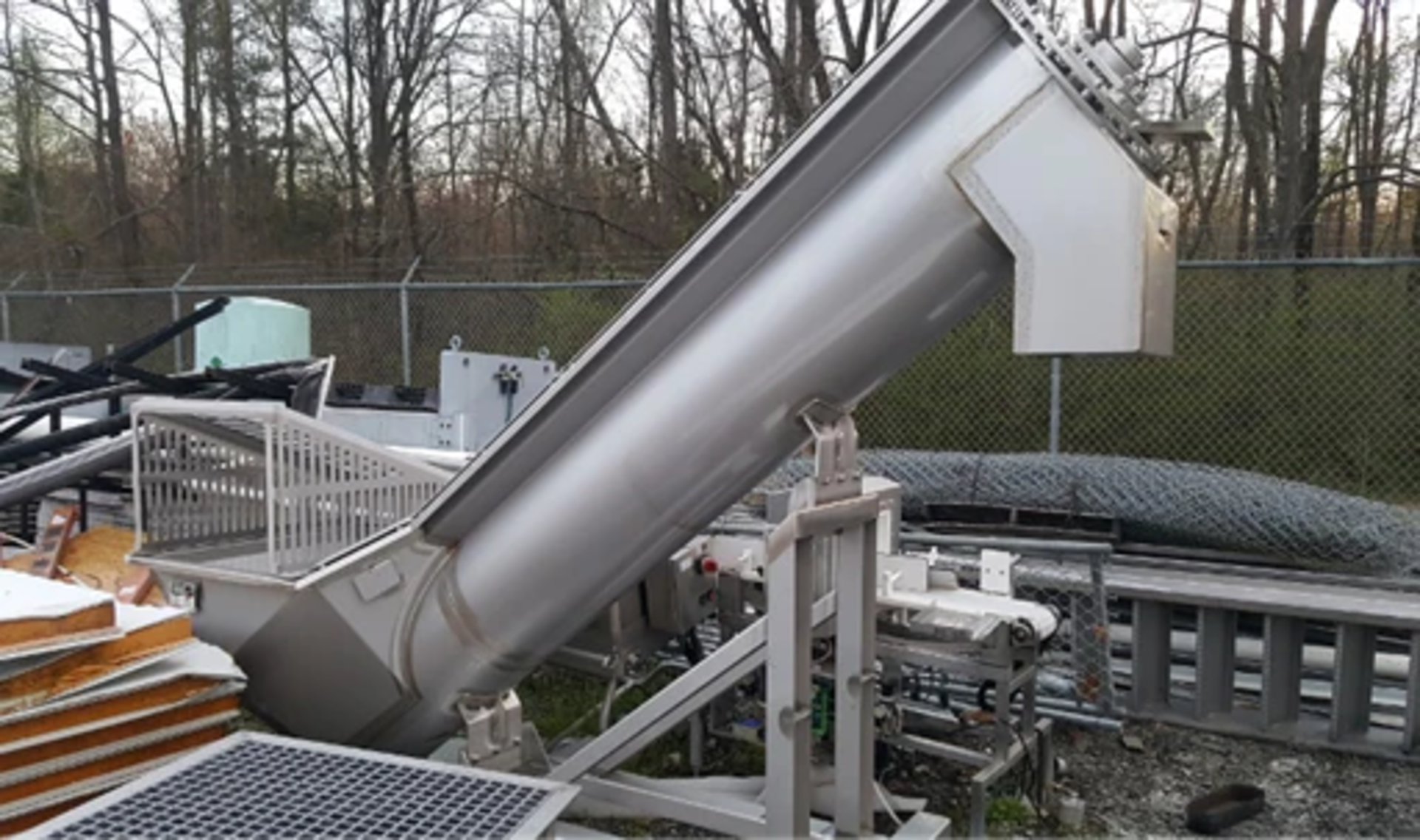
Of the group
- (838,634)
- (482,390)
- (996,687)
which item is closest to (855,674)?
(838,634)

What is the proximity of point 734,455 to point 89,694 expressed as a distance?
55.0 inches

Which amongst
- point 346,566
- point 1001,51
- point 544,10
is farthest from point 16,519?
point 544,10

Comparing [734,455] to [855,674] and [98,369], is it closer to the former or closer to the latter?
→ [855,674]

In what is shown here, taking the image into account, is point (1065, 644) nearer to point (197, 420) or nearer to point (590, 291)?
point (197, 420)

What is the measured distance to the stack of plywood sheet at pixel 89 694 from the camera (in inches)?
82.6

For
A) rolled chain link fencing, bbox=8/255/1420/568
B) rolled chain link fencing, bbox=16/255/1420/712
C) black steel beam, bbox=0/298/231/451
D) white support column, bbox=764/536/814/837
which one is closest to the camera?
white support column, bbox=764/536/814/837

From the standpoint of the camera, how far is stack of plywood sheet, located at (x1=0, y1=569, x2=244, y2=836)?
6.88 feet

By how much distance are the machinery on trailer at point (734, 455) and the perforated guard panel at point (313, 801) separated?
0.52m

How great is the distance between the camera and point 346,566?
2.52m

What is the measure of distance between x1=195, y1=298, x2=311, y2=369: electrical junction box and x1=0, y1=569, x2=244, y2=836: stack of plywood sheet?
14.3ft

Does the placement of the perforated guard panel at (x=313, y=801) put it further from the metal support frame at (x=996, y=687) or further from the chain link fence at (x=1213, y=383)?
the chain link fence at (x=1213, y=383)

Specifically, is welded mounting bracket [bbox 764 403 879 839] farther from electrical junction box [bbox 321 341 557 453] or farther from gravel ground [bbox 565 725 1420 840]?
electrical junction box [bbox 321 341 557 453]

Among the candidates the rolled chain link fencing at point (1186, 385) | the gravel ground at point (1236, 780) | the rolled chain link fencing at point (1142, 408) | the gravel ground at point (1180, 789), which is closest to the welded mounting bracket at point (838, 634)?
the gravel ground at point (1180, 789)

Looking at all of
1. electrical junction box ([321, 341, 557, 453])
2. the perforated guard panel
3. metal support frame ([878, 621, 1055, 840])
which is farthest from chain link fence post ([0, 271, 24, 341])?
the perforated guard panel
